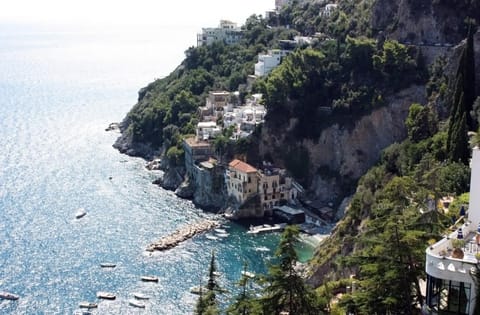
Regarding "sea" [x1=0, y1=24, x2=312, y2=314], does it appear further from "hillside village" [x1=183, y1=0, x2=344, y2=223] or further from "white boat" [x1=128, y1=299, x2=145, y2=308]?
"hillside village" [x1=183, y1=0, x2=344, y2=223]

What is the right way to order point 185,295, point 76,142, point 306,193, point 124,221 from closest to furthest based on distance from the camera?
point 185,295 < point 124,221 < point 306,193 < point 76,142

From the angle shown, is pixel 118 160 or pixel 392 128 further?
pixel 118 160

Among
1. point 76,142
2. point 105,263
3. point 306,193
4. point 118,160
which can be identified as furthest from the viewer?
point 76,142

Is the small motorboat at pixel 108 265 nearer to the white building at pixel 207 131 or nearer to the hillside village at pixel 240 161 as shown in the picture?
the hillside village at pixel 240 161

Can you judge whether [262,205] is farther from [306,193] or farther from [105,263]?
[105,263]

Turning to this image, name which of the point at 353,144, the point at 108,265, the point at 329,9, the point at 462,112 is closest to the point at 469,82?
the point at 462,112

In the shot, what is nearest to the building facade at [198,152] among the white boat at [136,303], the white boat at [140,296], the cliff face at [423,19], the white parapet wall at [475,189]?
the cliff face at [423,19]

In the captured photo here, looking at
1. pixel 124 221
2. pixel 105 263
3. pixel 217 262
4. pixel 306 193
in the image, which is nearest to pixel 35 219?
pixel 124 221
